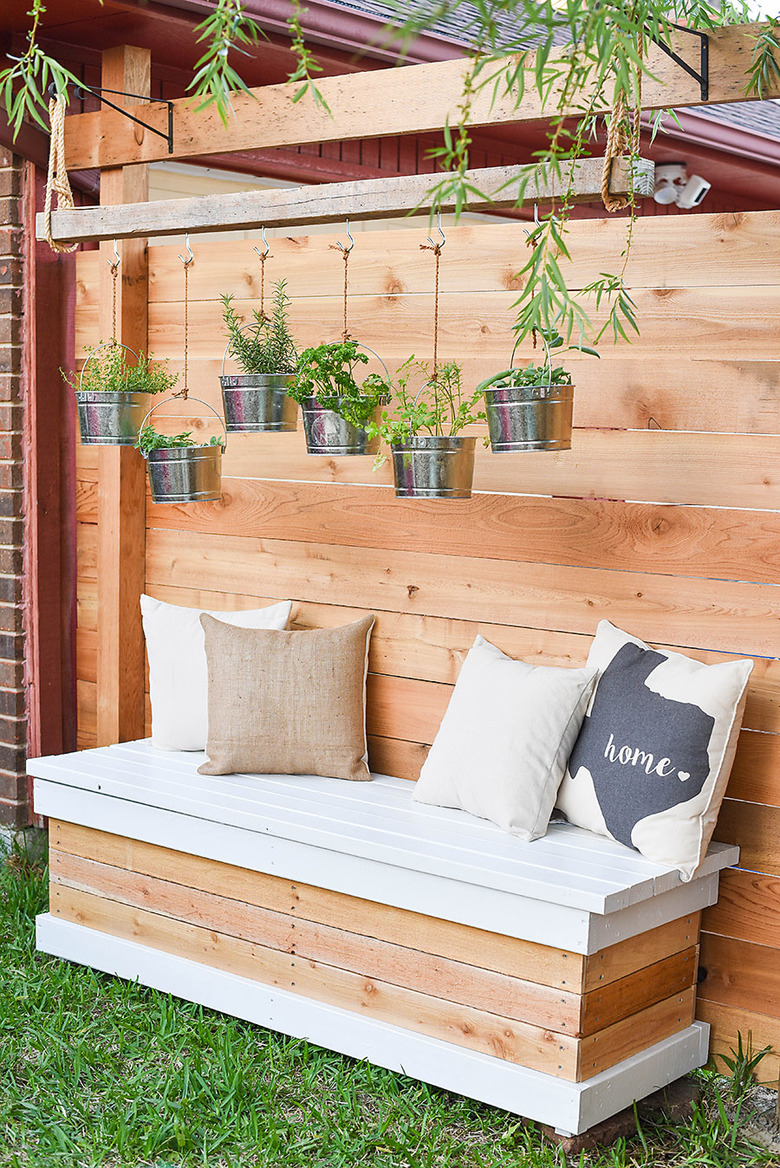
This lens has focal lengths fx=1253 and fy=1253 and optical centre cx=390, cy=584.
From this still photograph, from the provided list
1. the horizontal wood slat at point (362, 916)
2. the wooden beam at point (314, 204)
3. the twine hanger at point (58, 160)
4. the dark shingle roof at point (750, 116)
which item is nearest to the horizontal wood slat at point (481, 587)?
the horizontal wood slat at point (362, 916)

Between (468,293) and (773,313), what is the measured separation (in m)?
0.85

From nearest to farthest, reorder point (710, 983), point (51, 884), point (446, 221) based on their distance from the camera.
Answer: point (710, 983) < point (51, 884) < point (446, 221)

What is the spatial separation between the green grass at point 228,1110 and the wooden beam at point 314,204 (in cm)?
198

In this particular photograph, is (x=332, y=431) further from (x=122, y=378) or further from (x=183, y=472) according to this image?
(x=122, y=378)

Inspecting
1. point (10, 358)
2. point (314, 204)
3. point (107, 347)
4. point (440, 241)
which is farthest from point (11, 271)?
point (440, 241)

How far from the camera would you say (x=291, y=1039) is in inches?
125

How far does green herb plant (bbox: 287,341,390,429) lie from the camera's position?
314 centimetres

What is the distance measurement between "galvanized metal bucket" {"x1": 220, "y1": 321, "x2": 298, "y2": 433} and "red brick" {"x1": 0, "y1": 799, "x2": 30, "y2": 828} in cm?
172

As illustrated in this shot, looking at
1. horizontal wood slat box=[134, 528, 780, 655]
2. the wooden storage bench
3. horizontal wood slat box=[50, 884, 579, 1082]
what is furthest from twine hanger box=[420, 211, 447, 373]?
horizontal wood slat box=[50, 884, 579, 1082]

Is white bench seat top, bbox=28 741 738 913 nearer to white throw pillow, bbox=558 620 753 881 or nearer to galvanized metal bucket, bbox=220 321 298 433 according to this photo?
white throw pillow, bbox=558 620 753 881

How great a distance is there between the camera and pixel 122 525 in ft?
13.4

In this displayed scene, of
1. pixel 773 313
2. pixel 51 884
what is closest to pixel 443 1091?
pixel 51 884

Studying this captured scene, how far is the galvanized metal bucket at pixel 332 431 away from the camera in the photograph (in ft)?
10.4

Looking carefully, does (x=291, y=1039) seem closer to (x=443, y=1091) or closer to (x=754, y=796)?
(x=443, y=1091)
